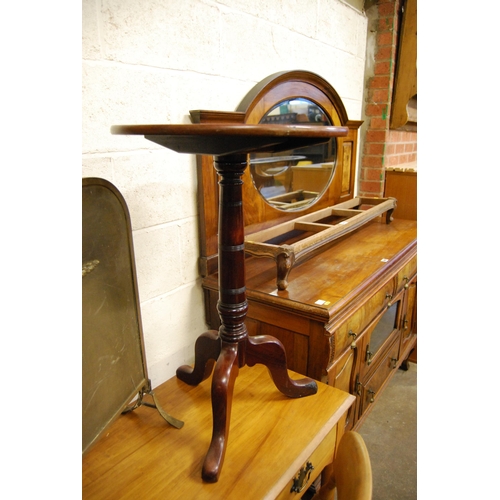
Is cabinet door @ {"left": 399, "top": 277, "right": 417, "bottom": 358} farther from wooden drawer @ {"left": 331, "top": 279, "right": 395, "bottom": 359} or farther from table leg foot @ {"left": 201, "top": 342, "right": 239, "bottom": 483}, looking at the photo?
table leg foot @ {"left": 201, "top": 342, "right": 239, "bottom": 483}

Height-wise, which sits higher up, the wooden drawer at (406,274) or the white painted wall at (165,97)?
the white painted wall at (165,97)

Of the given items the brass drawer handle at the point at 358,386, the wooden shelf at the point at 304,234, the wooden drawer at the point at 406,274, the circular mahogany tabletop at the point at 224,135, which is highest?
the circular mahogany tabletop at the point at 224,135

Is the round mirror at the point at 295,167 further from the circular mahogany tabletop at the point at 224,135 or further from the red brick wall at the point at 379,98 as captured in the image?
the circular mahogany tabletop at the point at 224,135

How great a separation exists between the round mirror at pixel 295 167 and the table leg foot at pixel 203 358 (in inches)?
29.0

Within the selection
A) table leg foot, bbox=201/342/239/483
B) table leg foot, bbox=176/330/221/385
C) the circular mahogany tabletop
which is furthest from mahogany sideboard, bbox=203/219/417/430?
the circular mahogany tabletop

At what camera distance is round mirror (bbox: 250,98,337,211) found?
1.60m

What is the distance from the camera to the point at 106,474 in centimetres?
85

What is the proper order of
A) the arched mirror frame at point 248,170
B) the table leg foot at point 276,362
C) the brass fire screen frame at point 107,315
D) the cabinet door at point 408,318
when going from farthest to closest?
1. the cabinet door at point 408,318
2. the arched mirror frame at point 248,170
3. the table leg foot at point 276,362
4. the brass fire screen frame at point 107,315

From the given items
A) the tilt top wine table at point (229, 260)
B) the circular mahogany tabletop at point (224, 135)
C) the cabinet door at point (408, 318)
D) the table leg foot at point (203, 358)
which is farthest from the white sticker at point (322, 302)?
the cabinet door at point (408, 318)

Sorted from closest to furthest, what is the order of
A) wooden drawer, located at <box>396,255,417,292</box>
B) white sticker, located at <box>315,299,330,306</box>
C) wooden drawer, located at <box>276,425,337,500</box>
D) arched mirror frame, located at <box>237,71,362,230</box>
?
wooden drawer, located at <box>276,425,337,500</box>
white sticker, located at <box>315,299,330,306</box>
arched mirror frame, located at <box>237,71,362,230</box>
wooden drawer, located at <box>396,255,417,292</box>

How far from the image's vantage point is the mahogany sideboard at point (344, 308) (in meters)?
1.22
